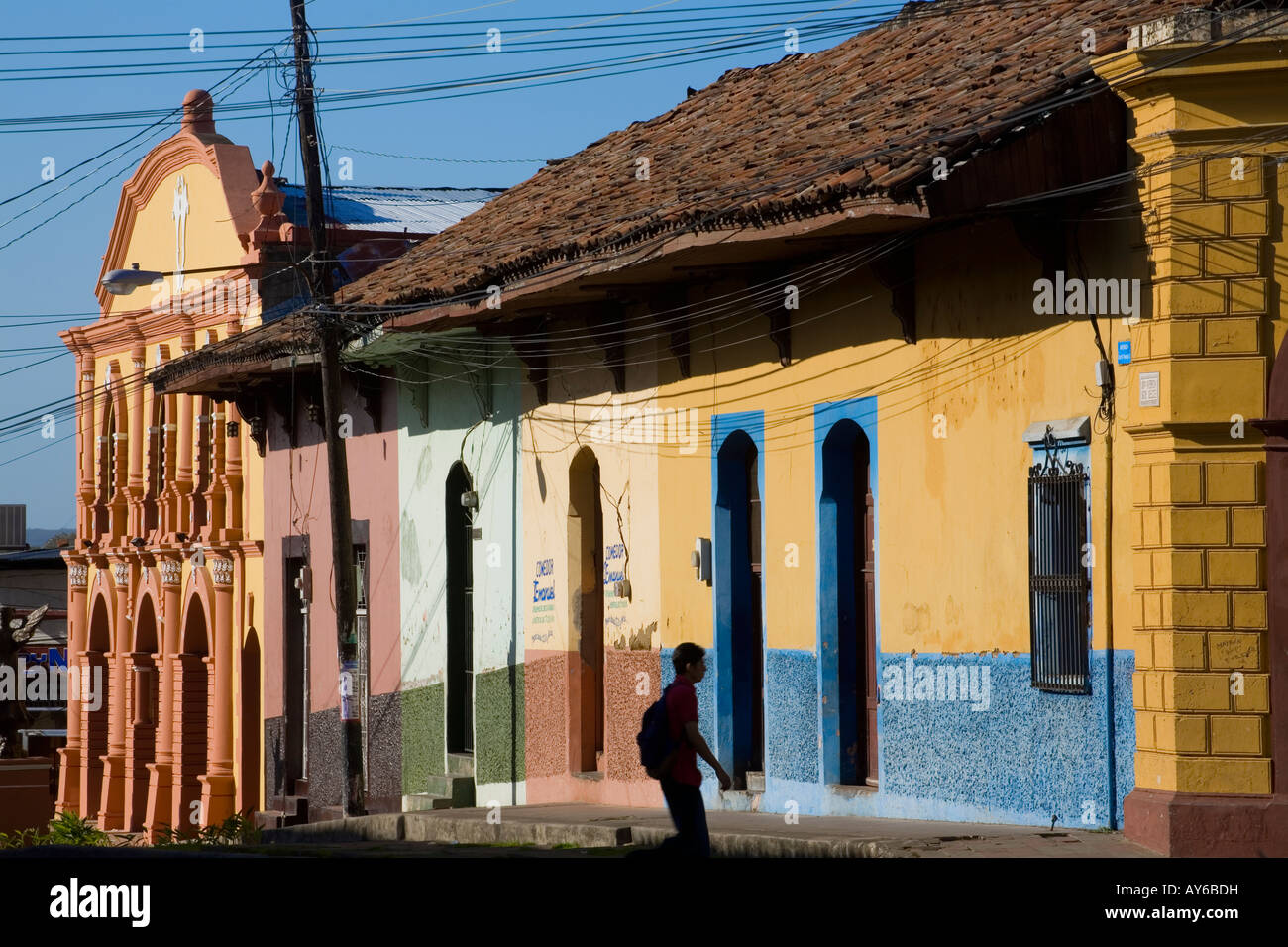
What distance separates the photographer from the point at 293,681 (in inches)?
962

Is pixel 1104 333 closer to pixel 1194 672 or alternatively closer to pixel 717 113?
pixel 1194 672

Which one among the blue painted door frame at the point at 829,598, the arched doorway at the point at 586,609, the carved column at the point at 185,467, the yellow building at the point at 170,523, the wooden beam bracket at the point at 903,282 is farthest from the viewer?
the carved column at the point at 185,467

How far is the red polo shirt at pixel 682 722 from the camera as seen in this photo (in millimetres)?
11125

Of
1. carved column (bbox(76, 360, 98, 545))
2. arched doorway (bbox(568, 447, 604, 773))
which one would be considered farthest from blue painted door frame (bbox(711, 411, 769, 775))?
carved column (bbox(76, 360, 98, 545))

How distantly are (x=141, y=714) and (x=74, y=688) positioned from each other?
9.74 feet

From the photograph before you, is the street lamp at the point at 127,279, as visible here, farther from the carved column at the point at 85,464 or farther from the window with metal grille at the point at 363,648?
the carved column at the point at 85,464

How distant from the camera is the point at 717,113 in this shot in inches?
755

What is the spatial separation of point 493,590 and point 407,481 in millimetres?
2244

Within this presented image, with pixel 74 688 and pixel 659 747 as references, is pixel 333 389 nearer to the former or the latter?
pixel 659 747

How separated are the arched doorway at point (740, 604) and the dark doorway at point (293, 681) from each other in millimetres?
8983

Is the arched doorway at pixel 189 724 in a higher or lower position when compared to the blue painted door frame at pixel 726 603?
lower

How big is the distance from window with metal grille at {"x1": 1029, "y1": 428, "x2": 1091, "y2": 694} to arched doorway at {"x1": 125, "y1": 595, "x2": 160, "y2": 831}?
61.0ft

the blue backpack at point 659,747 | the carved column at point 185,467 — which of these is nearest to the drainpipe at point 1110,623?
the blue backpack at point 659,747
